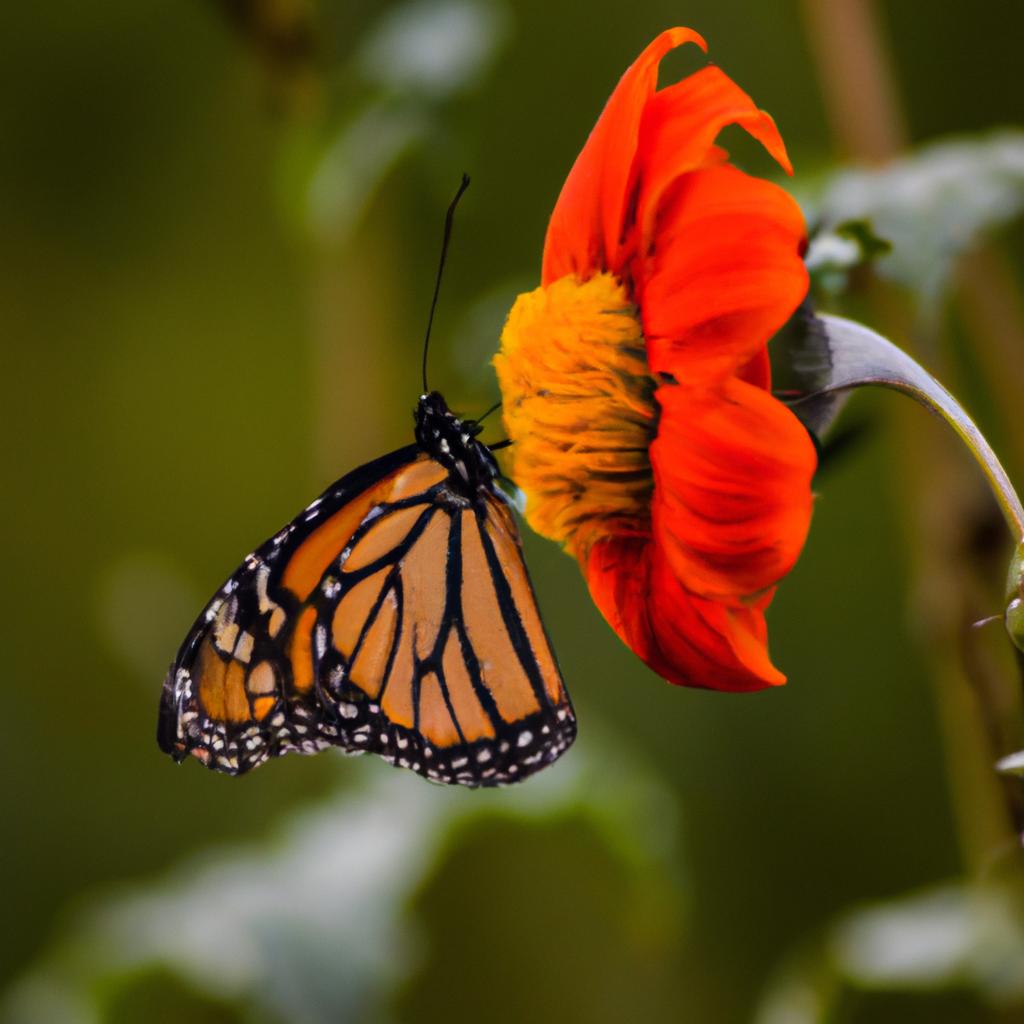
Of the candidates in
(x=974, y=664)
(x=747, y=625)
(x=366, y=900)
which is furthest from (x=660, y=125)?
(x=366, y=900)

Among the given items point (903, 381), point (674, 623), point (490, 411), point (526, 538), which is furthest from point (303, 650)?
point (526, 538)

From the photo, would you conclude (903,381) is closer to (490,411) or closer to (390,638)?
(490,411)

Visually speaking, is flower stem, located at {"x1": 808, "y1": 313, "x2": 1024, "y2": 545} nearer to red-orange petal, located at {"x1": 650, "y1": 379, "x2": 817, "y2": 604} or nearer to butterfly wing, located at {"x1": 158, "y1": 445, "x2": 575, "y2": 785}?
red-orange petal, located at {"x1": 650, "y1": 379, "x2": 817, "y2": 604}

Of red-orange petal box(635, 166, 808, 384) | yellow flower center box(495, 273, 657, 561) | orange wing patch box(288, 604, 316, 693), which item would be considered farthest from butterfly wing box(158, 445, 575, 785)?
Answer: red-orange petal box(635, 166, 808, 384)

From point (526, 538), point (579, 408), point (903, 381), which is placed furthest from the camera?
point (526, 538)

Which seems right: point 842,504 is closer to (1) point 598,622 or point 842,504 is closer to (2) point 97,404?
(1) point 598,622

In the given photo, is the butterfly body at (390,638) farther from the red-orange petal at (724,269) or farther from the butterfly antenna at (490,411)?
the red-orange petal at (724,269)
